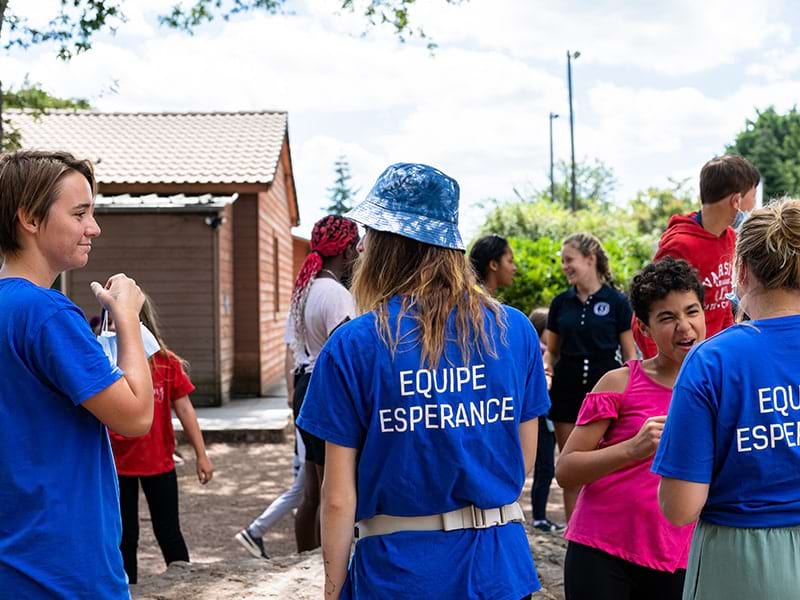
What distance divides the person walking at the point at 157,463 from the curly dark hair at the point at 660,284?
8.74 ft

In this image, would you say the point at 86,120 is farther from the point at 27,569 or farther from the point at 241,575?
the point at 27,569

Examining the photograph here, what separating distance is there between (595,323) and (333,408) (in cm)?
432

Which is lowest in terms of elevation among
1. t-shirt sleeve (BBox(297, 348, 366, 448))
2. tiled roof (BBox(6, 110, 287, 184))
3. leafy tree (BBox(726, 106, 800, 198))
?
t-shirt sleeve (BBox(297, 348, 366, 448))

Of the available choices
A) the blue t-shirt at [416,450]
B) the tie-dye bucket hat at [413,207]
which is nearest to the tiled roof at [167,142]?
the tie-dye bucket hat at [413,207]

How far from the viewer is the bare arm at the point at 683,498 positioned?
2023 millimetres

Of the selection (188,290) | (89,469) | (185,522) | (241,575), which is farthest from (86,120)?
(89,469)

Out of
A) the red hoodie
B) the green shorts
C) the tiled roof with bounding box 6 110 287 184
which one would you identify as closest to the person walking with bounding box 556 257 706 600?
the green shorts

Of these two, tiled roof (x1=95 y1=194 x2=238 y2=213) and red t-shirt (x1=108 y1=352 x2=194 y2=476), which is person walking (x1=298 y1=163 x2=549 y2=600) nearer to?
red t-shirt (x1=108 y1=352 x2=194 y2=476)

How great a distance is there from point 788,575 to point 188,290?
41.3 ft

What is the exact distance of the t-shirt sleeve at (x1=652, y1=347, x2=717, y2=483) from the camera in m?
2.01

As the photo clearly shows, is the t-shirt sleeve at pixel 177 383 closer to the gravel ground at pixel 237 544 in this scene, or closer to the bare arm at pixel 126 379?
the gravel ground at pixel 237 544

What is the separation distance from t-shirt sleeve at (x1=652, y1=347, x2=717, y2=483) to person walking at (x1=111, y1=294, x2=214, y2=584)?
3295mm

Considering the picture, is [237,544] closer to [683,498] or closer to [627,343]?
[627,343]

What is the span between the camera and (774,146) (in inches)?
2625
